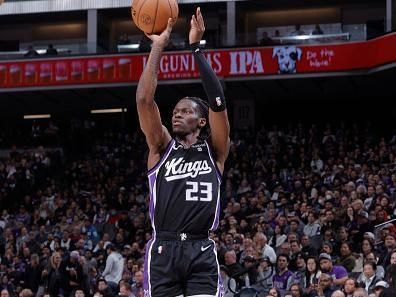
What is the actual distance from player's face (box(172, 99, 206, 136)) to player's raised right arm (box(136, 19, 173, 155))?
111 mm

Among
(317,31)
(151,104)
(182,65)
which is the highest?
(317,31)

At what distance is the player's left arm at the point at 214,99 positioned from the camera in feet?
19.9

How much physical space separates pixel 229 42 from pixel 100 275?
11.1 meters

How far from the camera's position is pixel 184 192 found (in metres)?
6.05

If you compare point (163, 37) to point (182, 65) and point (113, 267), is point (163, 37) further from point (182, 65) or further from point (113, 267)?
point (182, 65)

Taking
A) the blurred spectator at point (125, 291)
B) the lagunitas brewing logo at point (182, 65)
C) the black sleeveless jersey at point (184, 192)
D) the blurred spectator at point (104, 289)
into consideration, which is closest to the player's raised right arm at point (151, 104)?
the black sleeveless jersey at point (184, 192)

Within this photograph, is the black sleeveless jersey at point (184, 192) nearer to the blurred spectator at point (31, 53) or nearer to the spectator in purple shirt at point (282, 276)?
the spectator in purple shirt at point (282, 276)

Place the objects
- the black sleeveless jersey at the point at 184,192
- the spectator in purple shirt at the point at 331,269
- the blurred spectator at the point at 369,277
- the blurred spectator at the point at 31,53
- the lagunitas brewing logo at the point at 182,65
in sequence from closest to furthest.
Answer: the black sleeveless jersey at the point at 184,192
the blurred spectator at the point at 369,277
the spectator in purple shirt at the point at 331,269
the lagunitas brewing logo at the point at 182,65
the blurred spectator at the point at 31,53

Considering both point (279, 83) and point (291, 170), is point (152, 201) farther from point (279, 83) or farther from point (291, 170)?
point (279, 83)

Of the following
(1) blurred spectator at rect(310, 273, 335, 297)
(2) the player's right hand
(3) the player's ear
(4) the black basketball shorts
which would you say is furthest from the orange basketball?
(1) blurred spectator at rect(310, 273, 335, 297)

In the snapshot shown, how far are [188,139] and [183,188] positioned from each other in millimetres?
407

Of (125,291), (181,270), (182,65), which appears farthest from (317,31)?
(181,270)

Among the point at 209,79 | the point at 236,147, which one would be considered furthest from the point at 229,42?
the point at 209,79

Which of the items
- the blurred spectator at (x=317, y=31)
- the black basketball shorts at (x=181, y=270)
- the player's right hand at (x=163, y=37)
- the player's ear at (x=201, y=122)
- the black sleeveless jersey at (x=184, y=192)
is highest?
the blurred spectator at (x=317, y=31)
